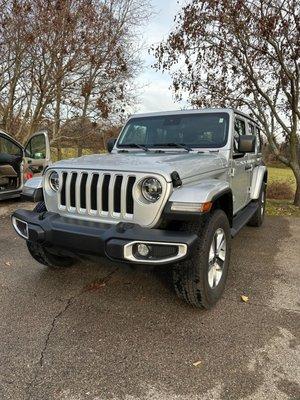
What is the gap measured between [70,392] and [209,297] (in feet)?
4.66

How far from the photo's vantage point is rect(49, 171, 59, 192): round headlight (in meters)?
3.42

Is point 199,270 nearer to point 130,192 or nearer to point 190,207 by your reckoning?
point 190,207

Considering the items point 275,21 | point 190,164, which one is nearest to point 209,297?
point 190,164

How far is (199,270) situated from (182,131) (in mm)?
2094

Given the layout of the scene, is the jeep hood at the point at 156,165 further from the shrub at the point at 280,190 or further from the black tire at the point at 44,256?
the shrub at the point at 280,190

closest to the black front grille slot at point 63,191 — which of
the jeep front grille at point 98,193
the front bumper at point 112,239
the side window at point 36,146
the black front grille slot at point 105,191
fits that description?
the jeep front grille at point 98,193

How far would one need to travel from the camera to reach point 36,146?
7711mm

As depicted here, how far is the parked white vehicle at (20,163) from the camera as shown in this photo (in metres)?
7.39

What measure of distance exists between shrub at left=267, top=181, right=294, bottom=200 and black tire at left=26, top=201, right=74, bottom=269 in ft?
55.2

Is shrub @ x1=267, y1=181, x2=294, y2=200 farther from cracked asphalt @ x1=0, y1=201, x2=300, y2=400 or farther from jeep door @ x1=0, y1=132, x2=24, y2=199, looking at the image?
cracked asphalt @ x1=0, y1=201, x2=300, y2=400

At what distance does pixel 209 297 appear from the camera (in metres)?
3.15

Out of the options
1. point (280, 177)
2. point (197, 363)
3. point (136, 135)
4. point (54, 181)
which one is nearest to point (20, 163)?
point (136, 135)

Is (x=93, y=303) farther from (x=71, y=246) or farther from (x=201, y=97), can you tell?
(x=201, y=97)

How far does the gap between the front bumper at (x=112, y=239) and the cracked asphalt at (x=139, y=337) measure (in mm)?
249
